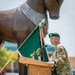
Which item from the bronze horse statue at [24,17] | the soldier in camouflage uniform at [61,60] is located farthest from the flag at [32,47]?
the bronze horse statue at [24,17]

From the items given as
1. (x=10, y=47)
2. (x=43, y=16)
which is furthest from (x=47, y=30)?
(x=10, y=47)

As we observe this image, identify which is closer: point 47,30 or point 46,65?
point 46,65

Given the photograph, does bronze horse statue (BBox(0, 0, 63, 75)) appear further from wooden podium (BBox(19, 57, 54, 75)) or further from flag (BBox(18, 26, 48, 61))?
wooden podium (BBox(19, 57, 54, 75))

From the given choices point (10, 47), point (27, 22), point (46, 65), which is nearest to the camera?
point (46, 65)

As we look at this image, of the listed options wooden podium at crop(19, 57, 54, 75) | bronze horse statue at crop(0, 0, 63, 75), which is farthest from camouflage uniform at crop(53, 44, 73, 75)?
bronze horse statue at crop(0, 0, 63, 75)

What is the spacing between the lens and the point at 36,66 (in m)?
4.09

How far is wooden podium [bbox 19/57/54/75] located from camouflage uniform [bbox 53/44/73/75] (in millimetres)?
174

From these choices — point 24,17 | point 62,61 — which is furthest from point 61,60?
point 24,17

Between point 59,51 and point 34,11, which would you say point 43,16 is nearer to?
point 34,11

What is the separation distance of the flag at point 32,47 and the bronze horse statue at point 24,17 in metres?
0.39

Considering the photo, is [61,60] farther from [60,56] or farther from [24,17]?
[24,17]

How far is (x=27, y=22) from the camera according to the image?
484 centimetres

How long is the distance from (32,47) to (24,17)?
67 cm

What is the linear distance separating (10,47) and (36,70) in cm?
1237
